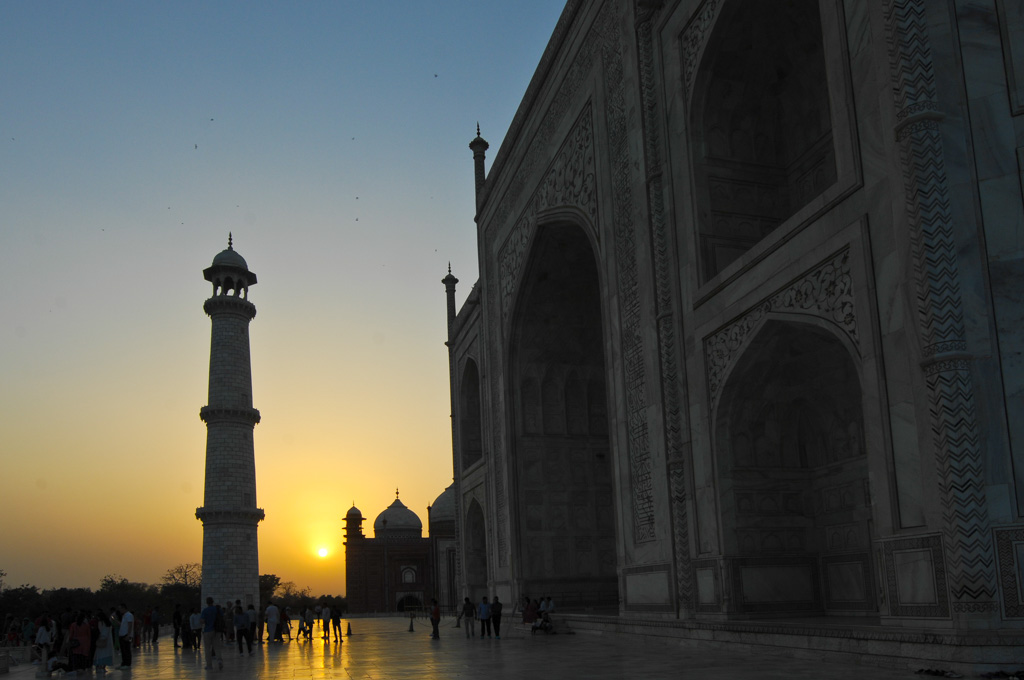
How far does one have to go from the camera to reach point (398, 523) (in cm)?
4653

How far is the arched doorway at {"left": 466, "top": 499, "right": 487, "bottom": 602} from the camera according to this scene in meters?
25.7

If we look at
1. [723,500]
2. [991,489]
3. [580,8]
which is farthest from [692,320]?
[580,8]

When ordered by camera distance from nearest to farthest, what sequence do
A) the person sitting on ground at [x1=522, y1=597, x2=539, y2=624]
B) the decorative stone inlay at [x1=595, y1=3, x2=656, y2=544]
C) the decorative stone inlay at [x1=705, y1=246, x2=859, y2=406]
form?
the decorative stone inlay at [x1=705, y1=246, x2=859, y2=406], the decorative stone inlay at [x1=595, y1=3, x2=656, y2=544], the person sitting on ground at [x1=522, y1=597, x2=539, y2=624]

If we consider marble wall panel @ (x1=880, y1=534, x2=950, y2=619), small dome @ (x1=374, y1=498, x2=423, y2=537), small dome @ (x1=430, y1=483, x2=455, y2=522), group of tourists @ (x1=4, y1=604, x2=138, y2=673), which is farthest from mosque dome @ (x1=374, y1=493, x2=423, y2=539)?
marble wall panel @ (x1=880, y1=534, x2=950, y2=619)

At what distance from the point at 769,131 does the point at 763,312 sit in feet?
10.8

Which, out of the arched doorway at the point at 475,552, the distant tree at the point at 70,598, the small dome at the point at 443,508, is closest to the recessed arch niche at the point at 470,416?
the arched doorway at the point at 475,552

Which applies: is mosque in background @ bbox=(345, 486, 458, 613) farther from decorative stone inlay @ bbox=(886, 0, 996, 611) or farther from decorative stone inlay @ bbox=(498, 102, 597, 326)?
decorative stone inlay @ bbox=(886, 0, 996, 611)

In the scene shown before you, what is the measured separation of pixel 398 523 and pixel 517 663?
37889 mm

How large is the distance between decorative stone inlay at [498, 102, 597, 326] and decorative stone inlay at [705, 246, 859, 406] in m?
4.99

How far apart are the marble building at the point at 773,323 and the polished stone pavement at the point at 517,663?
0.40 m

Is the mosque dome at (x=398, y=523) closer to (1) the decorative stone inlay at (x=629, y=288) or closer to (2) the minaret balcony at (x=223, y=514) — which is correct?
(2) the minaret balcony at (x=223, y=514)

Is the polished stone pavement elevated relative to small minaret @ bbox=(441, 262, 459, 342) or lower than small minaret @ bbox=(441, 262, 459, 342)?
lower

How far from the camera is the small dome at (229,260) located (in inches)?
1110

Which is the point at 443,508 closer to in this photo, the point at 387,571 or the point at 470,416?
the point at 387,571
